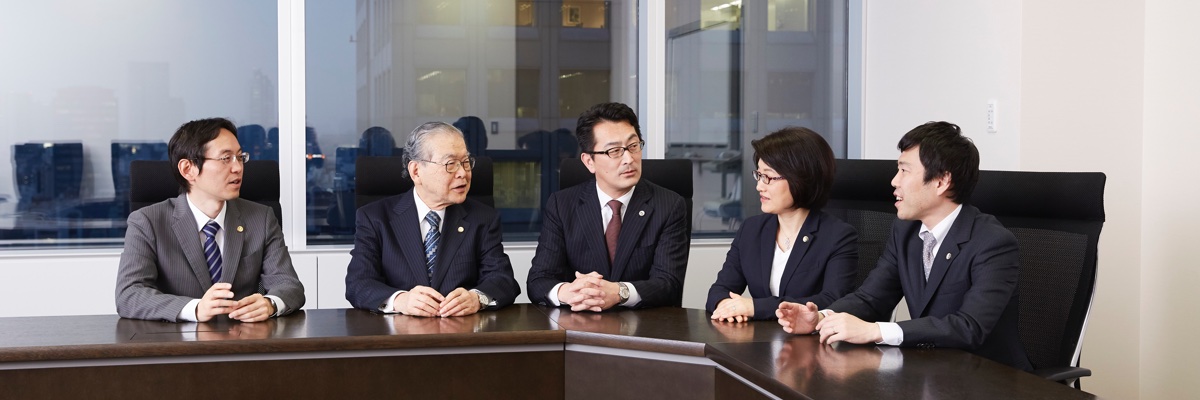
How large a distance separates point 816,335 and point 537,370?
0.65m

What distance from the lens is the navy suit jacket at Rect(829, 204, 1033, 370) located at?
2275 millimetres

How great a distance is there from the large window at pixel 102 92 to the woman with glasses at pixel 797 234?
2.61 m

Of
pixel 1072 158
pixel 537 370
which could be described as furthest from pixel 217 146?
pixel 1072 158

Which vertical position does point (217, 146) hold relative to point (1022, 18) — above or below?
below

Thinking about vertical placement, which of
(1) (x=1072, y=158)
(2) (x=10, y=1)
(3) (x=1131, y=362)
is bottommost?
(3) (x=1131, y=362)

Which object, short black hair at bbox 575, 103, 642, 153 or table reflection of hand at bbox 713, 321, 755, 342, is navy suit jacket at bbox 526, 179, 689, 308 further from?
table reflection of hand at bbox 713, 321, 755, 342

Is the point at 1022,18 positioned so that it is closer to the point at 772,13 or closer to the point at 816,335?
the point at 772,13

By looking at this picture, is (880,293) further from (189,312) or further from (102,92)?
(102,92)

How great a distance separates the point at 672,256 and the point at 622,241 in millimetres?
159

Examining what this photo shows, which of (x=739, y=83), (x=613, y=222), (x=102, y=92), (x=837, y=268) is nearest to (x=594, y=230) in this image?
(x=613, y=222)

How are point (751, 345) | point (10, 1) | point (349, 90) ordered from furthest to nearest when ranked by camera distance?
point (349, 90) → point (10, 1) → point (751, 345)

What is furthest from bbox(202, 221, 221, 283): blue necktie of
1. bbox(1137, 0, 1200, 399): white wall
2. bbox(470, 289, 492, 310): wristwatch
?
bbox(1137, 0, 1200, 399): white wall

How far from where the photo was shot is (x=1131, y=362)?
12.9ft

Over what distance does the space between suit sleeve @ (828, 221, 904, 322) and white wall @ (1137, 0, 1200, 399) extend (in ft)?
5.20
